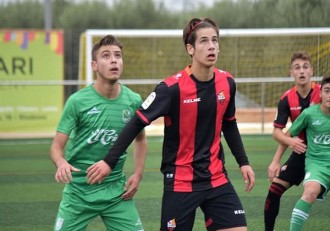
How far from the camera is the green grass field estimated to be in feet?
26.8

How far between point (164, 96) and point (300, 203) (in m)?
2.32

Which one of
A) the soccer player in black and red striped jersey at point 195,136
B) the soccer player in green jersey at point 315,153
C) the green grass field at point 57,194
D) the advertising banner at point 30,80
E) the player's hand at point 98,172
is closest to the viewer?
the player's hand at point 98,172

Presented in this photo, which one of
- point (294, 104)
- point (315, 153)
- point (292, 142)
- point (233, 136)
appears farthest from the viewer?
point (294, 104)

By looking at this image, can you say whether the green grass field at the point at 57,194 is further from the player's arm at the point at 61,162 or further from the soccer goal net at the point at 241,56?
the soccer goal net at the point at 241,56

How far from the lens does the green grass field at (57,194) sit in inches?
321

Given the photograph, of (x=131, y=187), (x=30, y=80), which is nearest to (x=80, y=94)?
(x=131, y=187)

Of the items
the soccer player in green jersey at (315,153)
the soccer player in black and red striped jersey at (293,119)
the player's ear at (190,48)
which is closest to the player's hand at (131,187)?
the player's ear at (190,48)

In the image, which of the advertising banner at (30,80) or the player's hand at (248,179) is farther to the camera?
the advertising banner at (30,80)

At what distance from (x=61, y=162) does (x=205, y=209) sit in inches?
42.7

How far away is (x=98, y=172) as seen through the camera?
4949mm

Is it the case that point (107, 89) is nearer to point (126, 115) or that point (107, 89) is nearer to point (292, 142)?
point (126, 115)

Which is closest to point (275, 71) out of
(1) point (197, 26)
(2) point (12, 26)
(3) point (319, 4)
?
(3) point (319, 4)

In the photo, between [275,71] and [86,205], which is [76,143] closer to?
[86,205]

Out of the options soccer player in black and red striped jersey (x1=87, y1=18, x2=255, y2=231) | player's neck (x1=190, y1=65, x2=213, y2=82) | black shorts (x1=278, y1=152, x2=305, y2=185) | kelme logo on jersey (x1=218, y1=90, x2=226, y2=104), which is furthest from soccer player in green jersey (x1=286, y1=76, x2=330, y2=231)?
player's neck (x1=190, y1=65, x2=213, y2=82)
